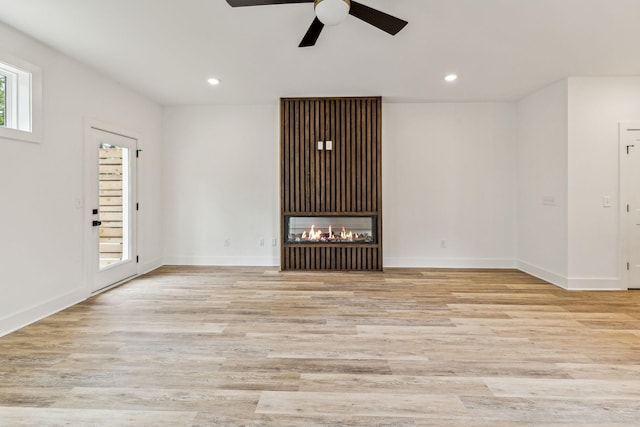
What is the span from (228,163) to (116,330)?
132 inches

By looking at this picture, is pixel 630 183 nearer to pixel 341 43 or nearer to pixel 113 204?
pixel 341 43

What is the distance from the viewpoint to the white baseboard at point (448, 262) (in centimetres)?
539

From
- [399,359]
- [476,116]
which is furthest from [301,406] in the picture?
[476,116]

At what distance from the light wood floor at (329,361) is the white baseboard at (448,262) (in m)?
1.43

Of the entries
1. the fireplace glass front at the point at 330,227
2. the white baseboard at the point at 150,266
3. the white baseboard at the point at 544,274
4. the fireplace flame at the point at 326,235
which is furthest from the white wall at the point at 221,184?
the white baseboard at the point at 544,274

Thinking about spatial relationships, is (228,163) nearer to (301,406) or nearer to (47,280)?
(47,280)

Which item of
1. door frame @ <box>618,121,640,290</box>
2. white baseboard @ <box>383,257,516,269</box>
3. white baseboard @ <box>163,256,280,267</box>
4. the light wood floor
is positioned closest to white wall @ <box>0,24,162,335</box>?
the light wood floor

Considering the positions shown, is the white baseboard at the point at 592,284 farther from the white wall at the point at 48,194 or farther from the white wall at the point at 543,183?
the white wall at the point at 48,194

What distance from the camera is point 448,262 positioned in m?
5.44

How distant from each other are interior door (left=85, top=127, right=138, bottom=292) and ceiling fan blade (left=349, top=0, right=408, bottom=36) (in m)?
3.47

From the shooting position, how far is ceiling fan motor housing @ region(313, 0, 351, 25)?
2150 millimetres

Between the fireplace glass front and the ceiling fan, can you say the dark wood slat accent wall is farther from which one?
the ceiling fan

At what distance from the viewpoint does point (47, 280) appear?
10.8ft

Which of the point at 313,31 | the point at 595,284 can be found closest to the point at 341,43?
the point at 313,31
